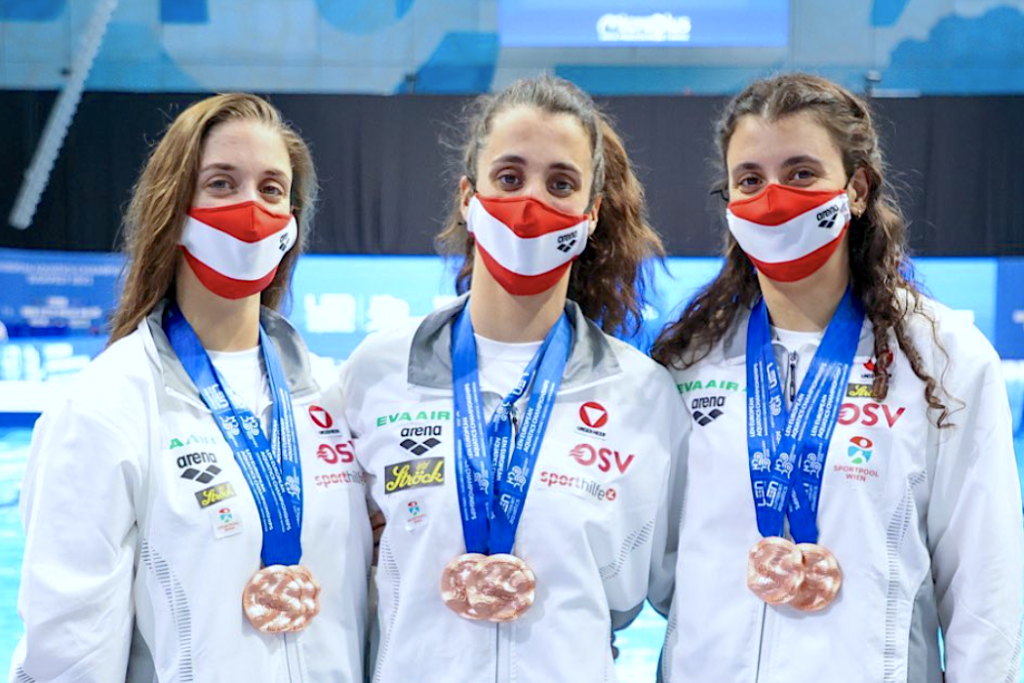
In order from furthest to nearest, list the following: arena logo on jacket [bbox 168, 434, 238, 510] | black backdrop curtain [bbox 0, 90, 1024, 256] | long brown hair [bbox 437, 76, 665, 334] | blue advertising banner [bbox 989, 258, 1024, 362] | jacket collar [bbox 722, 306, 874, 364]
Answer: blue advertising banner [bbox 989, 258, 1024, 362] → black backdrop curtain [bbox 0, 90, 1024, 256] → long brown hair [bbox 437, 76, 665, 334] → jacket collar [bbox 722, 306, 874, 364] → arena logo on jacket [bbox 168, 434, 238, 510]

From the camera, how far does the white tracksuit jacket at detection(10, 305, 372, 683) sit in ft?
6.06

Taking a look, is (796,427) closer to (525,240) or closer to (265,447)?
(525,240)

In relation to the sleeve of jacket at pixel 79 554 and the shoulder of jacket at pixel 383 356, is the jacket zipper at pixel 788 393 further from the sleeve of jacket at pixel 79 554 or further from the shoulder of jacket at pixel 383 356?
the sleeve of jacket at pixel 79 554

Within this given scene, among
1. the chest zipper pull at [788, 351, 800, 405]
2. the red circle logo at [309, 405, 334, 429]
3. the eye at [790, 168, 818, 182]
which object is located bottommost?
the red circle logo at [309, 405, 334, 429]

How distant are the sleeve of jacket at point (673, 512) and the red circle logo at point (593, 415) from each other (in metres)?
0.16

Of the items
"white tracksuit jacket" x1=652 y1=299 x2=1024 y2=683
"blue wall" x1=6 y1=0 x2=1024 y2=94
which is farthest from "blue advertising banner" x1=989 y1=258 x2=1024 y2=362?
"white tracksuit jacket" x1=652 y1=299 x2=1024 y2=683

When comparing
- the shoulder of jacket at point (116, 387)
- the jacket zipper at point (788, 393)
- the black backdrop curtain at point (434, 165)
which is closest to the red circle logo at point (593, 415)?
the jacket zipper at point (788, 393)

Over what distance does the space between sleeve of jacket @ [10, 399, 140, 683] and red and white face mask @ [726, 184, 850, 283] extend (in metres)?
1.29

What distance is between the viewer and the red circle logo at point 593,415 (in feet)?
6.91

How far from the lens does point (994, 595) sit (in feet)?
6.47

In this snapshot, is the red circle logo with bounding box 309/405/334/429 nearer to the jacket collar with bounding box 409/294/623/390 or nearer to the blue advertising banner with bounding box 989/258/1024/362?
the jacket collar with bounding box 409/294/623/390

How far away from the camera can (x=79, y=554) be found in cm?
185

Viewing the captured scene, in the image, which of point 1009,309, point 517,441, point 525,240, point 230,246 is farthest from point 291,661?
point 1009,309

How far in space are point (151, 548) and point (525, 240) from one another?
3.03ft
